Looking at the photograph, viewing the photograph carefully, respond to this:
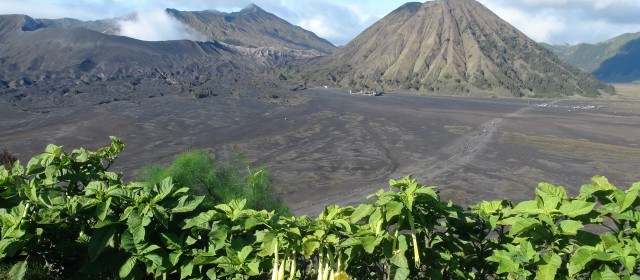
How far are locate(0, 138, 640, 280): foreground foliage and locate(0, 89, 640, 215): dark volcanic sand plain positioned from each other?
74.2ft

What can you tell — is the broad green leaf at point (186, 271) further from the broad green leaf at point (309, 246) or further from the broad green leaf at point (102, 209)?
the broad green leaf at point (309, 246)

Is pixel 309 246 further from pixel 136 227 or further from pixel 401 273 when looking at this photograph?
pixel 136 227

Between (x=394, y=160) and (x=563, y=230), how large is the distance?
38.7 meters

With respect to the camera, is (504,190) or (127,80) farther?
(127,80)

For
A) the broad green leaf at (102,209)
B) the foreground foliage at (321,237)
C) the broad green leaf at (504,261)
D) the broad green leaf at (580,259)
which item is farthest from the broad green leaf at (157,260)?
the broad green leaf at (580,259)

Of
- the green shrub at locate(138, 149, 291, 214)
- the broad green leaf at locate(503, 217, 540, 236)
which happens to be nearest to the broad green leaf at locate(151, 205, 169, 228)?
the broad green leaf at locate(503, 217, 540, 236)

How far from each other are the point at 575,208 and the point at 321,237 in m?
2.00

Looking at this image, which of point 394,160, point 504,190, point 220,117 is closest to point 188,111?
point 220,117

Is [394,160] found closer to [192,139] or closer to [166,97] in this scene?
[192,139]

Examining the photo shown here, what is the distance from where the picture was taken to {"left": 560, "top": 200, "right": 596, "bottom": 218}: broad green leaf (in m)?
3.46

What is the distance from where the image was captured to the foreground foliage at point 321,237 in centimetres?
341

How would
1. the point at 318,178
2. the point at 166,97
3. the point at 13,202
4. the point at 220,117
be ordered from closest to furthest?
the point at 13,202 → the point at 318,178 → the point at 220,117 → the point at 166,97

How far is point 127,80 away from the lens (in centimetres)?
10388

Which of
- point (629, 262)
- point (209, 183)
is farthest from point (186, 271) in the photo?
point (209, 183)
